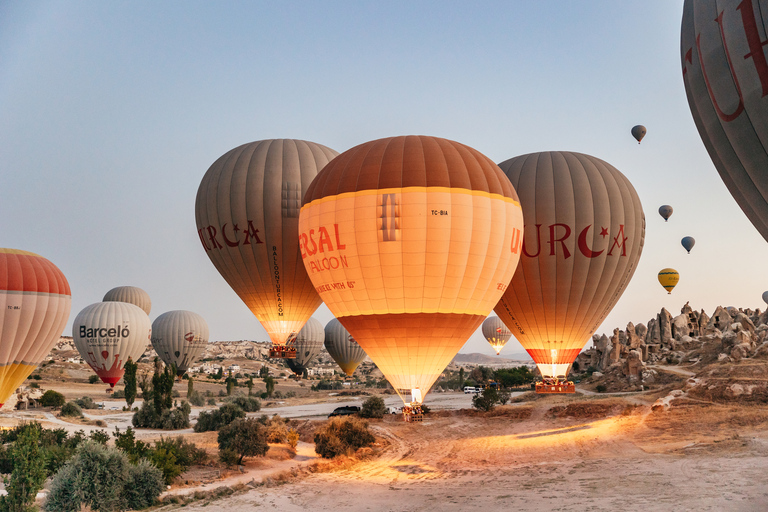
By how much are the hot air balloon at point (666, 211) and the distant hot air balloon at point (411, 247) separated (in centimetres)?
4642

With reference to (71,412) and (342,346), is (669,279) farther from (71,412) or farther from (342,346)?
(71,412)

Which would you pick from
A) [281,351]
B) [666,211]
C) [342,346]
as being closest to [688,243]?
[666,211]

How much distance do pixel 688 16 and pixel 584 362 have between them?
69.5 metres

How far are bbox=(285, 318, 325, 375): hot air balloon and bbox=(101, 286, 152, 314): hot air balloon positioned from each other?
26.9 meters

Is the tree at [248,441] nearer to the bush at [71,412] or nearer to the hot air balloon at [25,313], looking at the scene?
the hot air balloon at [25,313]

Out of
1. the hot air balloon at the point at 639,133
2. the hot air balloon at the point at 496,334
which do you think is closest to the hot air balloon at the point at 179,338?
→ the hot air balloon at the point at 496,334

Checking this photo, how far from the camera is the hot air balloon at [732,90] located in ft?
37.1

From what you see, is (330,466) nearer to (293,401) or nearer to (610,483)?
(610,483)

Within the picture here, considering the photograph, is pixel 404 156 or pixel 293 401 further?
pixel 293 401

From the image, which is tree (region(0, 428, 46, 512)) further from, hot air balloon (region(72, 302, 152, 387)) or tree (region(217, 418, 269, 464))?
hot air balloon (region(72, 302, 152, 387))

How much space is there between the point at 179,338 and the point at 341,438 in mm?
44693

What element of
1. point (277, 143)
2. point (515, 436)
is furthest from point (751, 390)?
point (277, 143)

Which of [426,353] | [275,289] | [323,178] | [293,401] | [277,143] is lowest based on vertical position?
[293,401]

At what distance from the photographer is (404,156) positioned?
21.5m
